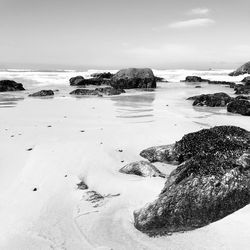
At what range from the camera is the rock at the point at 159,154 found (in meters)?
8.01

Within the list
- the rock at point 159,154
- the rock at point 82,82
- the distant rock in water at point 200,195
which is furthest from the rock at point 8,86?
the distant rock in water at point 200,195

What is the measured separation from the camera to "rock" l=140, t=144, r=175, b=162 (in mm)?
8005

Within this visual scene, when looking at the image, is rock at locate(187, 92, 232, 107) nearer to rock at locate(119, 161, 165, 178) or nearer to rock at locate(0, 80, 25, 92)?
rock at locate(119, 161, 165, 178)

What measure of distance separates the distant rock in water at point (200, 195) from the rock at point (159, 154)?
2.19 meters

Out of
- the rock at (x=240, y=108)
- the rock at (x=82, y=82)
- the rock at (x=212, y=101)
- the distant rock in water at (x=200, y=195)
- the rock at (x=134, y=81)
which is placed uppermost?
the distant rock in water at (x=200, y=195)

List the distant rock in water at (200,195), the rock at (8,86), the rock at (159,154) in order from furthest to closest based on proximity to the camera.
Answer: the rock at (8,86)
the rock at (159,154)
the distant rock in water at (200,195)

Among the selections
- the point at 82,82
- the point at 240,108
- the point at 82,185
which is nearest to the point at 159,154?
the point at 82,185

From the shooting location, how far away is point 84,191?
6.70 m

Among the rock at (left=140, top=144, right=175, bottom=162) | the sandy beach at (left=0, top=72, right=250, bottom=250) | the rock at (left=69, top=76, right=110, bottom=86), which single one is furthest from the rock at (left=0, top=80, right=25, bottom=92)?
the rock at (left=140, top=144, right=175, bottom=162)

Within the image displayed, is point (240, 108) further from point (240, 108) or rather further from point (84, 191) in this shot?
point (84, 191)

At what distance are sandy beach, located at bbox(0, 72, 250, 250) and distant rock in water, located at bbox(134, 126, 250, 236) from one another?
0.49 ft

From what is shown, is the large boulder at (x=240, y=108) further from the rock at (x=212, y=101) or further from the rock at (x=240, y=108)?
the rock at (x=212, y=101)

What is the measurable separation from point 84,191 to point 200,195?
237cm

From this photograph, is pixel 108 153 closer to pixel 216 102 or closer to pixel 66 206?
pixel 66 206
